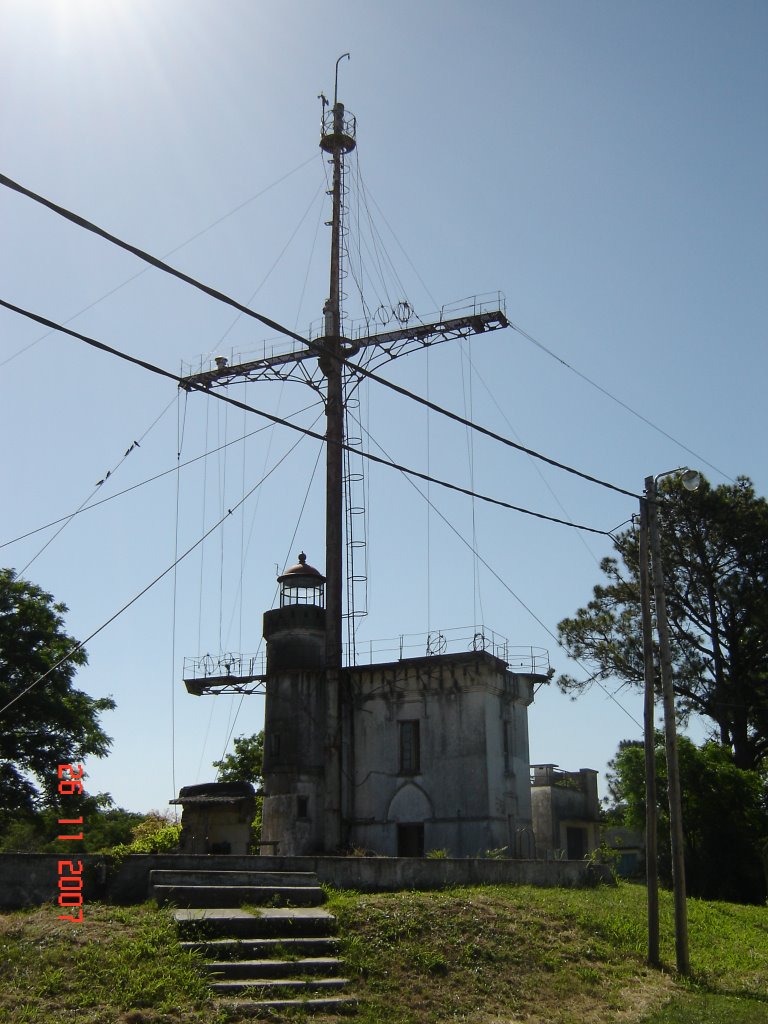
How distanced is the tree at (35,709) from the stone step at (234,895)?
1907cm

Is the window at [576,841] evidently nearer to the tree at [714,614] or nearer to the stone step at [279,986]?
the tree at [714,614]

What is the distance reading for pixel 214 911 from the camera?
14.6m

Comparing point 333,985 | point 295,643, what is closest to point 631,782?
point 295,643

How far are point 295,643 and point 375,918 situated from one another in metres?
14.6

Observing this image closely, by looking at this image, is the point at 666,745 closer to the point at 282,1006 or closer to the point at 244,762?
the point at 282,1006

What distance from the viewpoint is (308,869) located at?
58.9 ft

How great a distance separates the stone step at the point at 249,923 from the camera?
13.7 metres

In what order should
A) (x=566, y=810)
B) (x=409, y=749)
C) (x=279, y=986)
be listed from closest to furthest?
(x=279, y=986) < (x=409, y=749) < (x=566, y=810)

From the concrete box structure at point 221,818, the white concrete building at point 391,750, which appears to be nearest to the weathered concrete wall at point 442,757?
the white concrete building at point 391,750

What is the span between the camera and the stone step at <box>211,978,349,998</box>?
12.1 m

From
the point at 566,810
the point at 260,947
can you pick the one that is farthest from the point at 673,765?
the point at 566,810

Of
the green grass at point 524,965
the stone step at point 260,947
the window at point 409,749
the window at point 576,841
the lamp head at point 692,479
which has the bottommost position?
the window at point 576,841

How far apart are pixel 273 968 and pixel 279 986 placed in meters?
0.53

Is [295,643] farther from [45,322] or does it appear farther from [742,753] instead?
[45,322]
